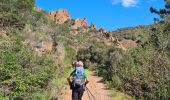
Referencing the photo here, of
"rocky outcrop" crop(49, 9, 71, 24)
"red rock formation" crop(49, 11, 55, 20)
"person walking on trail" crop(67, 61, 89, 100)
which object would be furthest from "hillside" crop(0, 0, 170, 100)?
"rocky outcrop" crop(49, 9, 71, 24)

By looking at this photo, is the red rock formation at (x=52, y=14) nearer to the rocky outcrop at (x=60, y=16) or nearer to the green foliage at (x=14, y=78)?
the rocky outcrop at (x=60, y=16)

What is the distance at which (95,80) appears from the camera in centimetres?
3097

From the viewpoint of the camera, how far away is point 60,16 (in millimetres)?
86688

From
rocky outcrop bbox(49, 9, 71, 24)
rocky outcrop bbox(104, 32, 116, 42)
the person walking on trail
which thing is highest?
rocky outcrop bbox(49, 9, 71, 24)

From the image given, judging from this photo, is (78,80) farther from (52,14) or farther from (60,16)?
(52,14)

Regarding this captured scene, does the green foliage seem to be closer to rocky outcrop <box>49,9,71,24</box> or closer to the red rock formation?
the red rock formation

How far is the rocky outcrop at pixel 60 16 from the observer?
84.6 metres

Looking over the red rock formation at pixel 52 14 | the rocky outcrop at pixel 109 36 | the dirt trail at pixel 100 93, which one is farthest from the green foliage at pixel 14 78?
the red rock formation at pixel 52 14

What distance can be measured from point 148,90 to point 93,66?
29.6m

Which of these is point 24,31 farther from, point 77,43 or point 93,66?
point 77,43

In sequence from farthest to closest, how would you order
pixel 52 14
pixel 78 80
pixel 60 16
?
pixel 52 14 → pixel 60 16 → pixel 78 80

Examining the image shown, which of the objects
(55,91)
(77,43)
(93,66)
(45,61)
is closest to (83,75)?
(55,91)

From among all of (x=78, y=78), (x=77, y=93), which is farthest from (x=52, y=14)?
(x=78, y=78)

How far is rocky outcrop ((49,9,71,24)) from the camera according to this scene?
278ft
